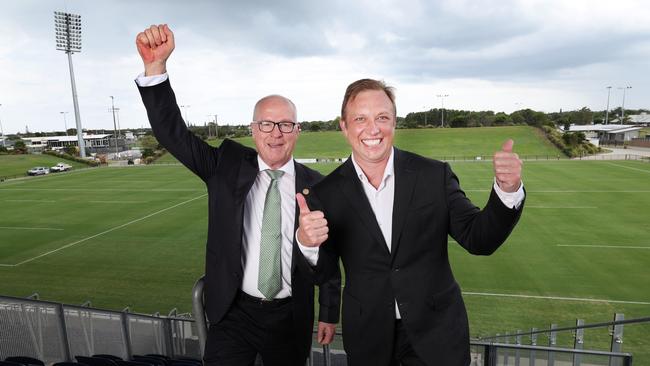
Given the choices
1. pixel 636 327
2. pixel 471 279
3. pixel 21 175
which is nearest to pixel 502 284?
pixel 471 279

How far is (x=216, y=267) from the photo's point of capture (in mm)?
2758

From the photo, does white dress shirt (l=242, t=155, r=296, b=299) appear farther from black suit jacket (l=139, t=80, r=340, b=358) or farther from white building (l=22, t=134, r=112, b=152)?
white building (l=22, t=134, r=112, b=152)

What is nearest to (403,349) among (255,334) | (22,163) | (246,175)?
(255,334)

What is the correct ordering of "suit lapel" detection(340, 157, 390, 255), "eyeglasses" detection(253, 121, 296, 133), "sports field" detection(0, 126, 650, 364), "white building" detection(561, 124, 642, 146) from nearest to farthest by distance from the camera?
"suit lapel" detection(340, 157, 390, 255)
"eyeglasses" detection(253, 121, 296, 133)
"sports field" detection(0, 126, 650, 364)
"white building" detection(561, 124, 642, 146)

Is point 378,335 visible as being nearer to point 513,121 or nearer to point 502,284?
point 502,284

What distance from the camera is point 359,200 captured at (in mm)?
2236

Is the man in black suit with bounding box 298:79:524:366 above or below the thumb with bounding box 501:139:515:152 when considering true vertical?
below

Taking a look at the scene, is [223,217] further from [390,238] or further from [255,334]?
[390,238]

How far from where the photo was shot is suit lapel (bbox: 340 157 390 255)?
2189 mm

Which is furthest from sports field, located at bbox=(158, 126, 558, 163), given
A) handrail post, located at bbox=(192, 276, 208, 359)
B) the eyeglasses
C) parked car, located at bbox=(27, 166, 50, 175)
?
handrail post, located at bbox=(192, 276, 208, 359)

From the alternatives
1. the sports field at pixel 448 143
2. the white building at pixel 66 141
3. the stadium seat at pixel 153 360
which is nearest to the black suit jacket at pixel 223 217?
the stadium seat at pixel 153 360

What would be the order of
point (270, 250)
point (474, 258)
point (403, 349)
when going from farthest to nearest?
1. point (474, 258)
2. point (270, 250)
3. point (403, 349)

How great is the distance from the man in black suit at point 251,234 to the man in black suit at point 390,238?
442 mm

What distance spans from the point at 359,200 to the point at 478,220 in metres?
0.61
